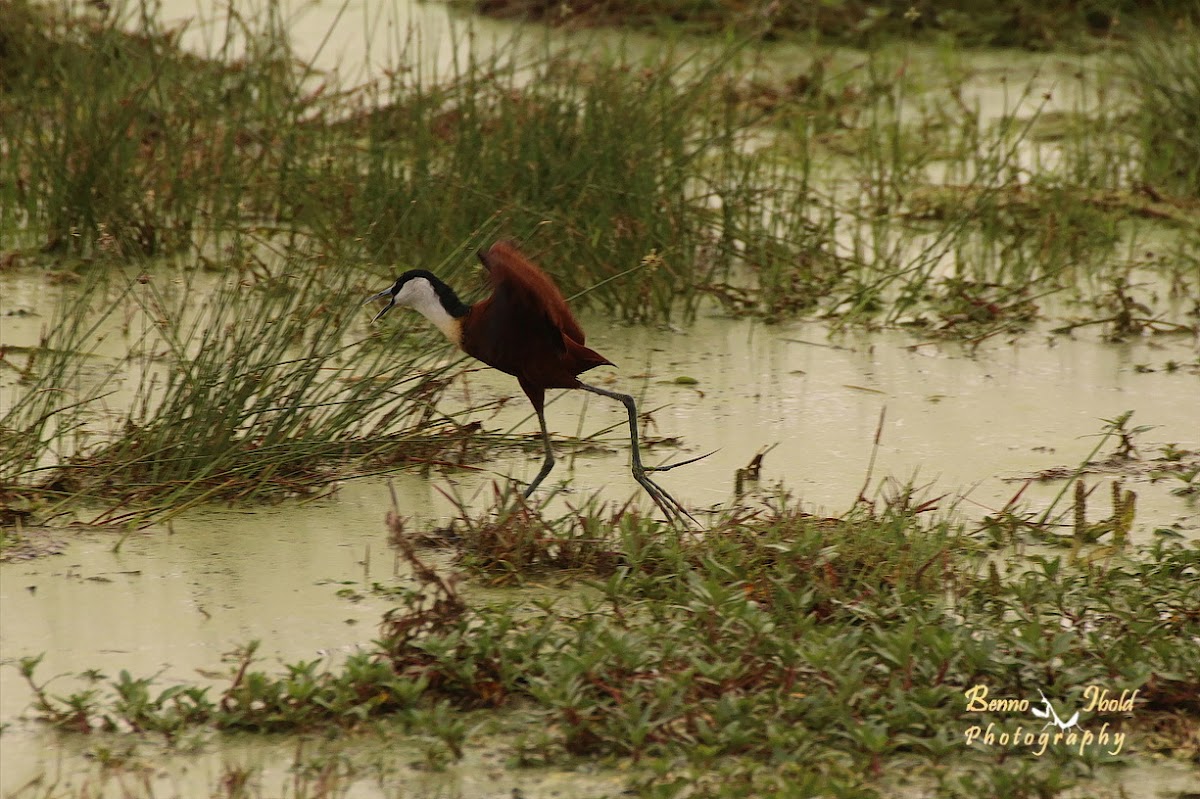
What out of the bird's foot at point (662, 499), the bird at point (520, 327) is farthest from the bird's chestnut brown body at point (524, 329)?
the bird's foot at point (662, 499)

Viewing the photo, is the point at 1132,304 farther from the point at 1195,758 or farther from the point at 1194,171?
the point at 1195,758

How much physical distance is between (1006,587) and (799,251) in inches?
73.9

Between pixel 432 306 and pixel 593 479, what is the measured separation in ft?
1.70

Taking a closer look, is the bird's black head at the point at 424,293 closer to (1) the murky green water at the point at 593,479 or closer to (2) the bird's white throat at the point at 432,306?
(2) the bird's white throat at the point at 432,306

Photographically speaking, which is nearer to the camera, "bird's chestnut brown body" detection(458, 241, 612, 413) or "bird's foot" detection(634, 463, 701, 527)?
"bird's chestnut brown body" detection(458, 241, 612, 413)

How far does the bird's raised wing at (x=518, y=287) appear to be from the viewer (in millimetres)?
2711

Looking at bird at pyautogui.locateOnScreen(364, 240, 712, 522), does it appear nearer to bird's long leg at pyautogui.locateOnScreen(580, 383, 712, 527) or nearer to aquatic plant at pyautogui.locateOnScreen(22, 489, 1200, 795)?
bird's long leg at pyautogui.locateOnScreen(580, 383, 712, 527)

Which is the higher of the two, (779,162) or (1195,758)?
(779,162)

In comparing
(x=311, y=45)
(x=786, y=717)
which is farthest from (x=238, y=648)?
(x=311, y=45)

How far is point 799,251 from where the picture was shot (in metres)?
4.42
